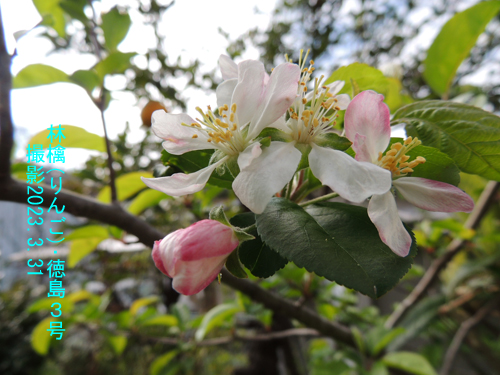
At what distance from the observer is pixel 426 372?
2.41 feet

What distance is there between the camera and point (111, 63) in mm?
610

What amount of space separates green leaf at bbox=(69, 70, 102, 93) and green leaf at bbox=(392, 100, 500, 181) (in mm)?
569

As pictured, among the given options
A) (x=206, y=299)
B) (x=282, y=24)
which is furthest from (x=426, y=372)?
(x=282, y=24)

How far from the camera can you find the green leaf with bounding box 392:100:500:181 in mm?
327

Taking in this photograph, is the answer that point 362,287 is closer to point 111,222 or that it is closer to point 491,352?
point 111,222

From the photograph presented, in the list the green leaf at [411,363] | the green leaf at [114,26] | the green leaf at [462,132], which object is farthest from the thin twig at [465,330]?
the green leaf at [114,26]

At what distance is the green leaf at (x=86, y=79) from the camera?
58cm

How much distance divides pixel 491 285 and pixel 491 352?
489 millimetres

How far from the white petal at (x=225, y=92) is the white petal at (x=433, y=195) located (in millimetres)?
213

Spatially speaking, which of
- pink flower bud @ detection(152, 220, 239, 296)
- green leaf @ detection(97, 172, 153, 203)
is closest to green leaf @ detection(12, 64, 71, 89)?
green leaf @ detection(97, 172, 153, 203)

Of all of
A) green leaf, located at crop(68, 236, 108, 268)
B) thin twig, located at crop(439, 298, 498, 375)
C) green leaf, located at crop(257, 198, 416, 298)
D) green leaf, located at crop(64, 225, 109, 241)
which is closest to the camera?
green leaf, located at crop(257, 198, 416, 298)

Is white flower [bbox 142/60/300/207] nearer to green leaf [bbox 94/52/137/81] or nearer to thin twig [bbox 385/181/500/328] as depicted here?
green leaf [bbox 94/52/137/81]

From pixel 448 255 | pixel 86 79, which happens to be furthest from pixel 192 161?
pixel 448 255

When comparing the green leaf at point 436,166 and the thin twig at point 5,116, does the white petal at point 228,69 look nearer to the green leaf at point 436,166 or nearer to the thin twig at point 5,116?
the green leaf at point 436,166
